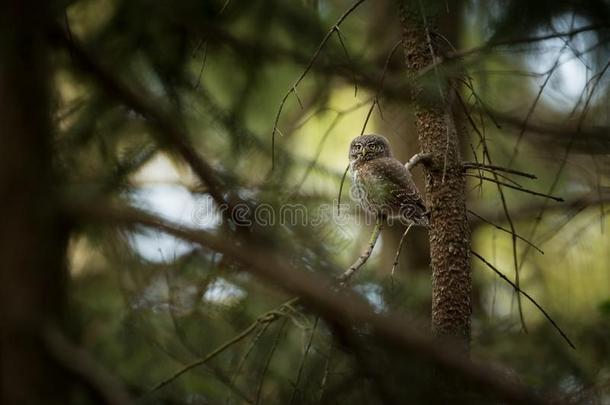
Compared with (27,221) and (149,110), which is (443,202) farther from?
(27,221)

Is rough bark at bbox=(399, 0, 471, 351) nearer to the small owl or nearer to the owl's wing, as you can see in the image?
the small owl

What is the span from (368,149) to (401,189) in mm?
541

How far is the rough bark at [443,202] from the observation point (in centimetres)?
263

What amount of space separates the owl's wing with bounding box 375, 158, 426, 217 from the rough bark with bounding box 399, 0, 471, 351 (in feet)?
3.41

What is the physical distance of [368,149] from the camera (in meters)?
4.42

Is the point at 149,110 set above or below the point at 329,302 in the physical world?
above

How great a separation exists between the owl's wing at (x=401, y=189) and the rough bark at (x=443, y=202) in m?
1.04

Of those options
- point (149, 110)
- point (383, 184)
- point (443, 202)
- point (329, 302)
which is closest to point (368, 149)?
point (383, 184)

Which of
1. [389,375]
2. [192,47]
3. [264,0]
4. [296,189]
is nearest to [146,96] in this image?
[192,47]

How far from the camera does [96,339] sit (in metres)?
3.35

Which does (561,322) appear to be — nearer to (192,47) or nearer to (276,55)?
(276,55)

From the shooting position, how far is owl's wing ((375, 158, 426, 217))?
392 cm

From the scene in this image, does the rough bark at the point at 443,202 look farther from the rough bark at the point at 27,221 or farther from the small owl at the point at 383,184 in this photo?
the rough bark at the point at 27,221

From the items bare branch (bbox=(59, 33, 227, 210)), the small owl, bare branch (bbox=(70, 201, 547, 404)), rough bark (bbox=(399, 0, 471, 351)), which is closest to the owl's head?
the small owl
